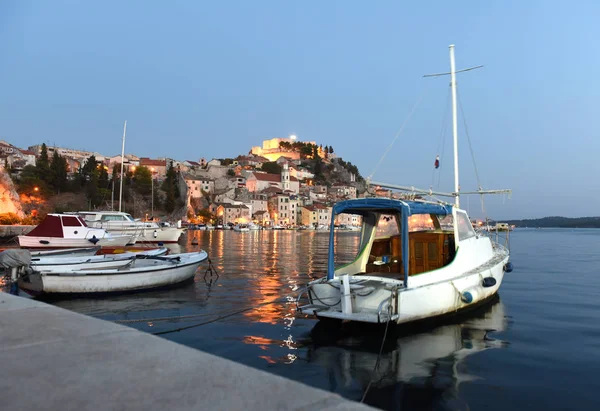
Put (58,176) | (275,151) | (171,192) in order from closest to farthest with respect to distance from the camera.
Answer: (58,176) < (171,192) < (275,151)

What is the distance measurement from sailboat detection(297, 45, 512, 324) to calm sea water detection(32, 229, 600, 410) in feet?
1.89

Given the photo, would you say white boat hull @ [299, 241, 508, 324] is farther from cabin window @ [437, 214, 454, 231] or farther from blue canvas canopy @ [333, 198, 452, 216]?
cabin window @ [437, 214, 454, 231]

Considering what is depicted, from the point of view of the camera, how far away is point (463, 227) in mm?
11570

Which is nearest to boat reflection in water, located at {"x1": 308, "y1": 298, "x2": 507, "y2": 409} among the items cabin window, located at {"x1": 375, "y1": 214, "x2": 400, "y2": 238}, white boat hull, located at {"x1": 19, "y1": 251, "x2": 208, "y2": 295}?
cabin window, located at {"x1": 375, "y1": 214, "x2": 400, "y2": 238}

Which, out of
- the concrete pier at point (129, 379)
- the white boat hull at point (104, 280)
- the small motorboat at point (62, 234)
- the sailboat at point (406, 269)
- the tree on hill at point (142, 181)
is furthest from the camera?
the tree on hill at point (142, 181)

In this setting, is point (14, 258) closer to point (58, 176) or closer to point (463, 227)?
point (463, 227)

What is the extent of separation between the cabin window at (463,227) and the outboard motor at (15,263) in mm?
11896

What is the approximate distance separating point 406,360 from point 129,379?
19.7ft

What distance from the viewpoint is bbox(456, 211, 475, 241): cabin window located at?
11.2m

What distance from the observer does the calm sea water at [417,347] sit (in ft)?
20.0

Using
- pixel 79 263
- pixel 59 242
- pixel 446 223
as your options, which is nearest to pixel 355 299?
pixel 446 223

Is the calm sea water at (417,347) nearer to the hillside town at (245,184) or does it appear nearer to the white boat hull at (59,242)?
the white boat hull at (59,242)

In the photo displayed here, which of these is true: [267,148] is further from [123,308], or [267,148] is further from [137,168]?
[123,308]

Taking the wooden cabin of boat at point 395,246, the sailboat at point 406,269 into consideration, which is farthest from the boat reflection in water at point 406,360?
the wooden cabin of boat at point 395,246
